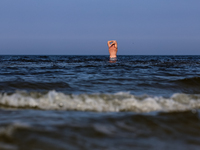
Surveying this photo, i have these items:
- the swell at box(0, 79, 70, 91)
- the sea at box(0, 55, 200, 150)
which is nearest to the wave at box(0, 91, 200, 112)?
the sea at box(0, 55, 200, 150)

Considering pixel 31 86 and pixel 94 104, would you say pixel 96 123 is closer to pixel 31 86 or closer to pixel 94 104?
pixel 94 104

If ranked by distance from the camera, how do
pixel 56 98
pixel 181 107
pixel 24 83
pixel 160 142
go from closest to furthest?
pixel 160 142, pixel 181 107, pixel 56 98, pixel 24 83

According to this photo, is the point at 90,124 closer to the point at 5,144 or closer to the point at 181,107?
Answer: the point at 5,144

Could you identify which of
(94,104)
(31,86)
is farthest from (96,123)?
(31,86)

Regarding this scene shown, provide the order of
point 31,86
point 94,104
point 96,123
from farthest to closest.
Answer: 1. point 31,86
2. point 94,104
3. point 96,123

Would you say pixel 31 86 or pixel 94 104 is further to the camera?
pixel 31 86

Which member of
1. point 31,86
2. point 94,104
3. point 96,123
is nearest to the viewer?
point 96,123

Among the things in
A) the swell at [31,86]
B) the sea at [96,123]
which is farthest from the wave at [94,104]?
the swell at [31,86]

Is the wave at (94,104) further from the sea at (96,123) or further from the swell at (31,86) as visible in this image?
the swell at (31,86)

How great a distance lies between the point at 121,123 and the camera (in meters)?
2.99

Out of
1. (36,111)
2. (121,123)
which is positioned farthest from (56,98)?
(121,123)

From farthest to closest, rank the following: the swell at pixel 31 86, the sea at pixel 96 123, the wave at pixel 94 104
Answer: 1. the swell at pixel 31 86
2. the wave at pixel 94 104
3. the sea at pixel 96 123

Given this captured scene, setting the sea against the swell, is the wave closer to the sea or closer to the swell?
the sea

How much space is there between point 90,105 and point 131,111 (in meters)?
0.76
